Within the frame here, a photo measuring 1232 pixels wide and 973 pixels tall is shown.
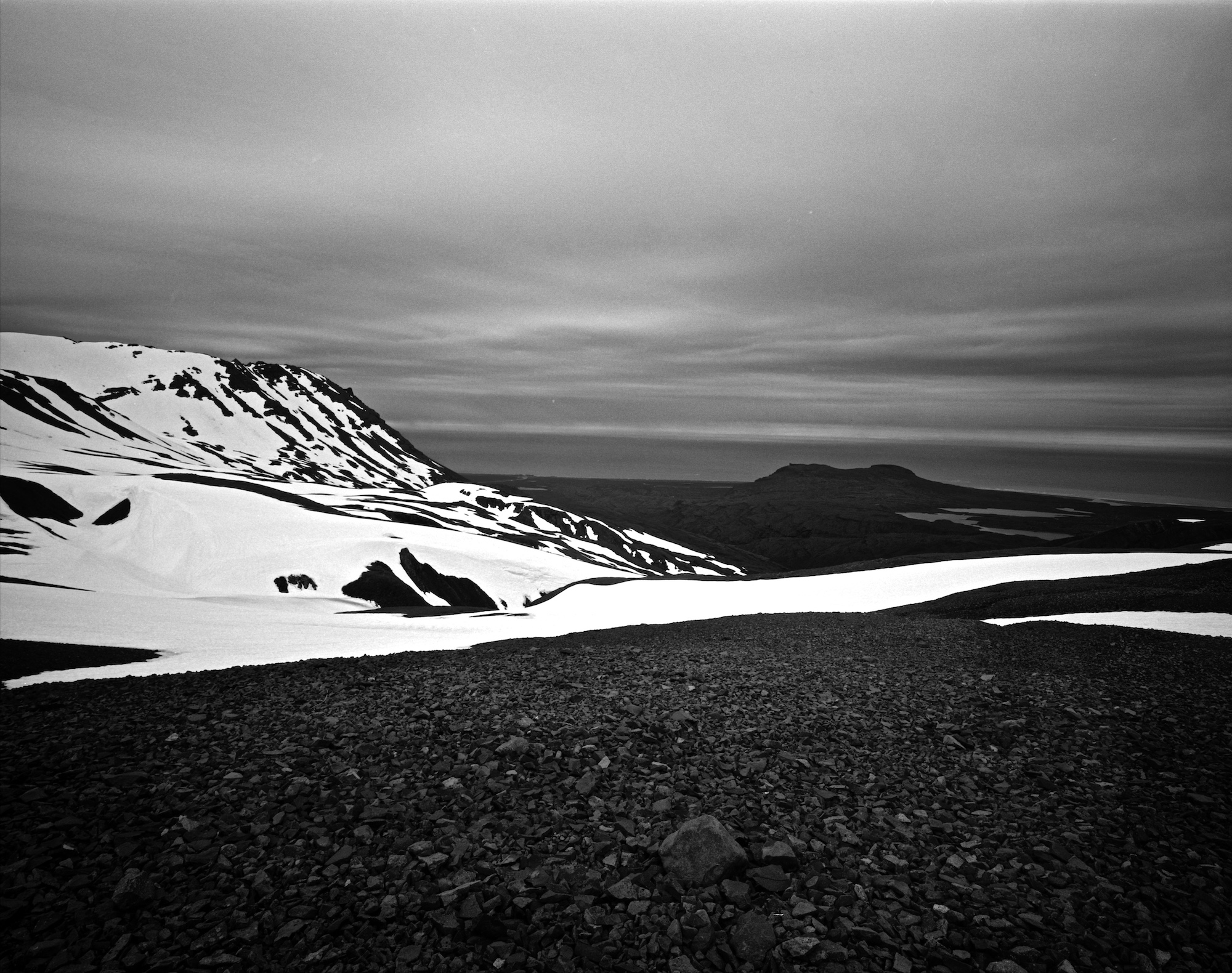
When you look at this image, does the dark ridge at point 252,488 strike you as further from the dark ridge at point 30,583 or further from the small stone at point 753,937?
the small stone at point 753,937

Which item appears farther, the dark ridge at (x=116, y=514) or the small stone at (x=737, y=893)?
the dark ridge at (x=116, y=514)

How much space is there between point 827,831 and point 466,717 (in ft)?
19.1

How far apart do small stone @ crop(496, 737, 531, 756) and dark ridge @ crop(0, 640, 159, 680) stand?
21.1 m

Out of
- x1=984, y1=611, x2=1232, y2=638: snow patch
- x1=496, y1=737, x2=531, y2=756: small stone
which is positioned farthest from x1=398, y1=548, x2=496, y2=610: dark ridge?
x1=496, y1=737, x2=531, y2=756: small stone

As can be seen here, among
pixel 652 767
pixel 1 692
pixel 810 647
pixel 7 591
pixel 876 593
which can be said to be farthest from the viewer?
pixel 876 593

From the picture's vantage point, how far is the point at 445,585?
64438mm

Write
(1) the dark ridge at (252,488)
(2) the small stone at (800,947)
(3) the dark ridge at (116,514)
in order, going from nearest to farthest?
1. (2) the small stone at (800,947)
2. (3) the dark ridge at (116,514)
3. (1) the dark ridge at (252,488)

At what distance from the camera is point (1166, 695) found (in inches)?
425

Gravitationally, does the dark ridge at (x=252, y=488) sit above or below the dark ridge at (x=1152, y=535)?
above

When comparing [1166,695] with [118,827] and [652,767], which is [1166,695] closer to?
[652,767]

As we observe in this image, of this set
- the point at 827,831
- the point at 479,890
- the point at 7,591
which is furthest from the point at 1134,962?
the point at 7,591

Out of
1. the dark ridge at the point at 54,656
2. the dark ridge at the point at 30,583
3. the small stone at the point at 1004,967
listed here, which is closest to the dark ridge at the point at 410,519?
the dark ridge at the point at 30,583

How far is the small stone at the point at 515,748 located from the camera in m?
8.49

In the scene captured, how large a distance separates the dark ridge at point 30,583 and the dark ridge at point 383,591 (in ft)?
62.7
